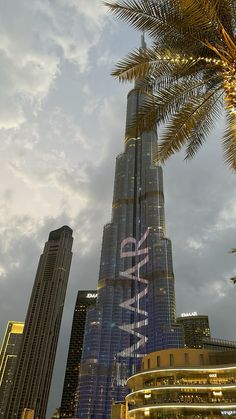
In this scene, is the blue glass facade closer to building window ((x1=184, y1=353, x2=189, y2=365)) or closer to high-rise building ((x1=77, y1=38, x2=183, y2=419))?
high-rise building ((x1=77, y1=38, x2=183, y2=419))

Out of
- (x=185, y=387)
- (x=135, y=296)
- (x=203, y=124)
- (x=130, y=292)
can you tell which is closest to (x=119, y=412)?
(x=185, y=387)

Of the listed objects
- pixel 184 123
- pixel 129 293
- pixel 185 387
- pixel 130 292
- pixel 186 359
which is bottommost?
pixel 185 387

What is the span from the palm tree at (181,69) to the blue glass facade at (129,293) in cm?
10396

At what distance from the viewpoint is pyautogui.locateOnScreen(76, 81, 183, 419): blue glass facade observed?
134375 millimetres

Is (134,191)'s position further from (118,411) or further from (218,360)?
(118,411)

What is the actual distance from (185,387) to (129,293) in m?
91.3

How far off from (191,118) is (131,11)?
343cm

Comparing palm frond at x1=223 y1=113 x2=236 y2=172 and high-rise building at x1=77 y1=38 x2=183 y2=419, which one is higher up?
high-rise building at x1=77 y1=38 x2=183 y2=419

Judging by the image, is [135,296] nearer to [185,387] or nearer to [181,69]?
[185,387]

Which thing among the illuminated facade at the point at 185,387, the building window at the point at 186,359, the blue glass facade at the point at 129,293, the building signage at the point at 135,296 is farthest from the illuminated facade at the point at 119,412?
the building signage at the point at 135,296

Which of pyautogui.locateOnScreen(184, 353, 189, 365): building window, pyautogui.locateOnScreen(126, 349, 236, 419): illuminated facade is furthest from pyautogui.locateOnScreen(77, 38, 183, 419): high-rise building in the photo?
pyautogui.locateOnScreen(184, 353, 189, 365): building window

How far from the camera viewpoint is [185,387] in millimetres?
63688

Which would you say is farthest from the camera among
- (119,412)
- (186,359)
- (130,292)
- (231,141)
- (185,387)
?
(130,292)

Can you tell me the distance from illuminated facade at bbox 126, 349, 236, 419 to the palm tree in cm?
6381
